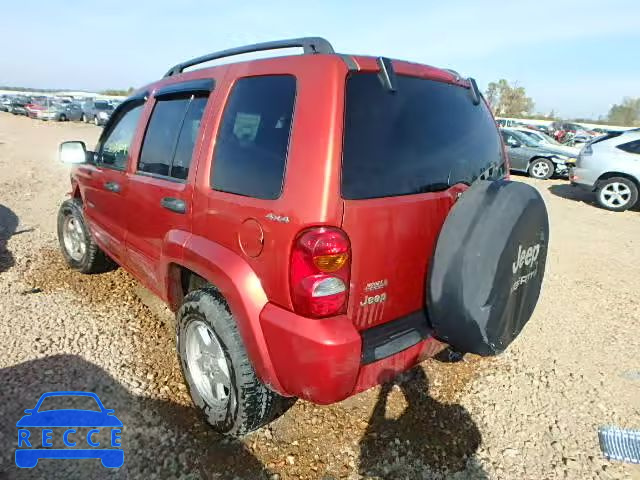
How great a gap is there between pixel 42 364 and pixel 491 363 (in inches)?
125

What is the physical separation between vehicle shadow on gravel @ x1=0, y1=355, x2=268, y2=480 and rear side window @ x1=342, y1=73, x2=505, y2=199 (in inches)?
60.5

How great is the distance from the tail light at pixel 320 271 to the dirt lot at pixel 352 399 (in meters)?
1.00

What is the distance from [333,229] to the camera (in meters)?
1.68

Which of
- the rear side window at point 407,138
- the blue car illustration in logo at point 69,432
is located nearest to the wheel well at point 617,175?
the rear side window at point 407,138

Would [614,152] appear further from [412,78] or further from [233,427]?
[233,427]

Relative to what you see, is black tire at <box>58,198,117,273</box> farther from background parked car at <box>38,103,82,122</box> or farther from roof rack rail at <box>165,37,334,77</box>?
background parked car at <box>38,103,82,122</box>

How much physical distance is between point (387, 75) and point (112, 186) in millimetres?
2287

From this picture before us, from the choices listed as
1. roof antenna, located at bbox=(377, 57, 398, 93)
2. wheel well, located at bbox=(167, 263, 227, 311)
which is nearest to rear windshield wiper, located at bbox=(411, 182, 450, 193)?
roof antenna, located at bbox=(377, 57, 398, 93)

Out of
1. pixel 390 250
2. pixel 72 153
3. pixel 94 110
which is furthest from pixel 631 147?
pixel 94 110

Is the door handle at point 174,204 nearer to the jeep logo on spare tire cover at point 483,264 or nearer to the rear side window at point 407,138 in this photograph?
the rear side window at point 407,138

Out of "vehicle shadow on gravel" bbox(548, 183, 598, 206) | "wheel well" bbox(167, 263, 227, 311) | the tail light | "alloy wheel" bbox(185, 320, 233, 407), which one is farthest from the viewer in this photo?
"vehicle shadow on gravel" bbox(548, 183, 598, 206)

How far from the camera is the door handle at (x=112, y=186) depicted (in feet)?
10.00

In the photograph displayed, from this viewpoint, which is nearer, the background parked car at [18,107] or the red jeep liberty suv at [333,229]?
the red jeep liberty suv at [333,229]

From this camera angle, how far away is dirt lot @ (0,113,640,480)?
85.9 inches
